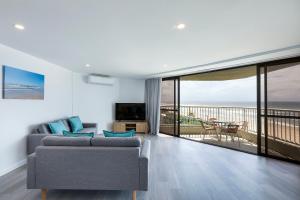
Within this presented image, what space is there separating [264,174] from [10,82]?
16.5ft

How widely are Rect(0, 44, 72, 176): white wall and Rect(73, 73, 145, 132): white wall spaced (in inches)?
47.6

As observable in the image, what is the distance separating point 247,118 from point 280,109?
2.00 m

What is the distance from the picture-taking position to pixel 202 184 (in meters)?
2.62

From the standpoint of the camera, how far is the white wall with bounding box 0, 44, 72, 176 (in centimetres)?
298

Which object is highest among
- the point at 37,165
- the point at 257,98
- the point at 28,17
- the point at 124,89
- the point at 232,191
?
the point at 28,17

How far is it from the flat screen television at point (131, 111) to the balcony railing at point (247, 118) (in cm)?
84

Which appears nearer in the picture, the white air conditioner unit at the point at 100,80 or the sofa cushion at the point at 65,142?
the sofa cushion at the point at 65,142

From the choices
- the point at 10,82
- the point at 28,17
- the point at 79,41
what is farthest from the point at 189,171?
the point at 10,82

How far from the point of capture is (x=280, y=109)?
3.85 meters

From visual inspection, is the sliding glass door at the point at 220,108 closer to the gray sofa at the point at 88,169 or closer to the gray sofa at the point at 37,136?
the gray sofa at the point at 88,169

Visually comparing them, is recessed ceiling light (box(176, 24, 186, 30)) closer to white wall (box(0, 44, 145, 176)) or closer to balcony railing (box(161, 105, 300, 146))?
white wall (box(0, 44, 145, 176))

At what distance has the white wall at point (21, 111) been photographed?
2.98 metres

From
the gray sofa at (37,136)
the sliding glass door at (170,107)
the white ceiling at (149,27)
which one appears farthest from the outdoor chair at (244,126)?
the gray sofa at (37,136)

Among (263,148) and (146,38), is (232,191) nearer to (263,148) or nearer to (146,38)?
(263,148)
